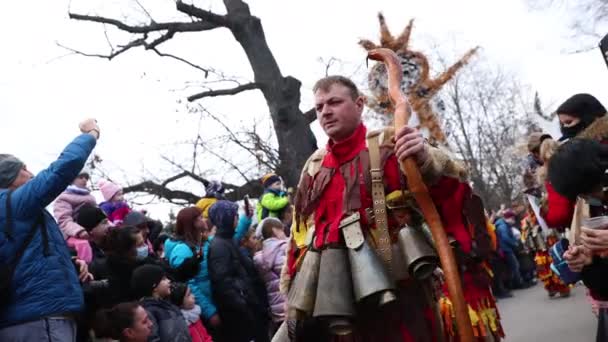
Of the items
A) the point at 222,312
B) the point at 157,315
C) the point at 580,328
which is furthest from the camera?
the point at 580,328

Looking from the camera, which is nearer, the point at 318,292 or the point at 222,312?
the point at 318,292

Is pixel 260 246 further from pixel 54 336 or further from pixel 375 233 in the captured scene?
pixel 375 233

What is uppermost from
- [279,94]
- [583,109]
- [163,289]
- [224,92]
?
[224,92]

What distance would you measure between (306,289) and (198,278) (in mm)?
3232

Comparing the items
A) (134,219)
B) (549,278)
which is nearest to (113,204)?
(134,219)

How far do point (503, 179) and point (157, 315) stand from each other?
32.4 meters

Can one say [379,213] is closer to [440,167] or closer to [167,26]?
[440,167]

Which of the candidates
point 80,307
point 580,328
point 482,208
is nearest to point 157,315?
point 80,307

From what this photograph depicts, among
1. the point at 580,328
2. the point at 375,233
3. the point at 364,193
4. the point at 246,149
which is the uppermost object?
the point at 246,149

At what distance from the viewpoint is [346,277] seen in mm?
2715

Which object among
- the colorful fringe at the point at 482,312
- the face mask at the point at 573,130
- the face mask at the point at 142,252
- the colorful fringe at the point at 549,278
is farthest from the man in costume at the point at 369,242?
the colorful fringe at the point at 549,278

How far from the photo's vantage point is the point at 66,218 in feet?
17.1

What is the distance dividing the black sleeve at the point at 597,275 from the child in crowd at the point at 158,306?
9.39 feet

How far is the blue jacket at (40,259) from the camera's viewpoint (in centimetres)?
353
